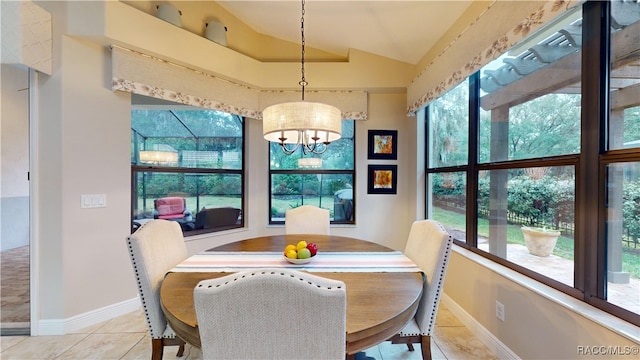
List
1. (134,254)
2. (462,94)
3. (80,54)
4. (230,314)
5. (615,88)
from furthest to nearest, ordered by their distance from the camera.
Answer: (462,94)
(80,54)
(134,254)
(615,88)
(230,314)

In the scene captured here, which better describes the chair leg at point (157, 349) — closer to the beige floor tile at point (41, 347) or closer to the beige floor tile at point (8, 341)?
the beige floor tile at point (41, 347)

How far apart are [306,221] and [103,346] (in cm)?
188

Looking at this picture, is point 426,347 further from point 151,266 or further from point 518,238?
point 151,266

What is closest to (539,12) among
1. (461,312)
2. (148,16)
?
(461,312)

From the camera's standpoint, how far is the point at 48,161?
2.15m

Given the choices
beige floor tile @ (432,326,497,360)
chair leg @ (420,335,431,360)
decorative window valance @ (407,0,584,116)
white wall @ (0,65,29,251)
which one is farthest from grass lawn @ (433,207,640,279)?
white wall @ (0,65,29,251)

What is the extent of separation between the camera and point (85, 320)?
7.32 feet

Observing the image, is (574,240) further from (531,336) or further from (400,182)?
(400,182)

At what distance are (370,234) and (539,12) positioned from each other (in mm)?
2708

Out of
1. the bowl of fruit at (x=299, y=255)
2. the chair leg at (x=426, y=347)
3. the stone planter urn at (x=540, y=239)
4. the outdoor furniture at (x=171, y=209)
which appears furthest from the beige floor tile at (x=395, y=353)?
the outdoor furniture at (x=171, y=209)

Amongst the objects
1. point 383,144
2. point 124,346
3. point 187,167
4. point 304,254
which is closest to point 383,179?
point 383,144

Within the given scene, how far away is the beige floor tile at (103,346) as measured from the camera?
6.11ft

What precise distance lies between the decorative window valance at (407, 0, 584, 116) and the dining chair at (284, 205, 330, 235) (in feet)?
5.51

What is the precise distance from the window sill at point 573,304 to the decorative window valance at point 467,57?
4.88 feet
